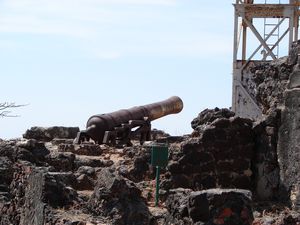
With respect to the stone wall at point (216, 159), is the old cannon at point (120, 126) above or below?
above

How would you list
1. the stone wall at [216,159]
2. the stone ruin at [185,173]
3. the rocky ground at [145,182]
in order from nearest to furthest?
the rocky ground at [145,182], the stone ruin at [185,173], the stone wall at [216,159]

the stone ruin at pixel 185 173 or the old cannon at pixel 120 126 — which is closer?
the stone ruin at pixel 185 173

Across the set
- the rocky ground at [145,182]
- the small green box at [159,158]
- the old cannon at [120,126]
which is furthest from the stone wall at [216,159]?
the old cannon at [120,126]

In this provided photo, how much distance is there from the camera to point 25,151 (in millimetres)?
15367

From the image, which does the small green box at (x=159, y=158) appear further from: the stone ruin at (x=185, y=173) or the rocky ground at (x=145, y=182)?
the stone ruin at (x=185, y=173)

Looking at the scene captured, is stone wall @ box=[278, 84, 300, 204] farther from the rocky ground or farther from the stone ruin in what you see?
the rocky ground

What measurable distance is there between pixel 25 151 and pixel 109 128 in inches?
253

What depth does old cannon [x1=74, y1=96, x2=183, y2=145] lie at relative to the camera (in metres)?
21.5

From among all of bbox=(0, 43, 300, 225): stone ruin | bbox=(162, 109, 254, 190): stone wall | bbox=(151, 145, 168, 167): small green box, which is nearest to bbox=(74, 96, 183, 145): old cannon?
bbox=(0, 43, 300, 225): stone ruin

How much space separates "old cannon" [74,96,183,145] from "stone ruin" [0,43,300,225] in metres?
4.31

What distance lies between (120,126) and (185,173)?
327 inches

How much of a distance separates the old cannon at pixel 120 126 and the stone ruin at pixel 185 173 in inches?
170

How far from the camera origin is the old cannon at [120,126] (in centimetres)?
2150

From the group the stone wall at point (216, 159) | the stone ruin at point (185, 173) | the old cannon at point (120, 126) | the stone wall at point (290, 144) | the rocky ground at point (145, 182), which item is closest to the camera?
the rocky ground at point (145, 182)
